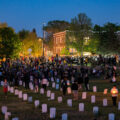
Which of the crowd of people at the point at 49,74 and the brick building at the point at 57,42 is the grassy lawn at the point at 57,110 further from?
the brick building at the point at 57,42

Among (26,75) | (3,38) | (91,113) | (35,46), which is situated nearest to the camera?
(91,113)

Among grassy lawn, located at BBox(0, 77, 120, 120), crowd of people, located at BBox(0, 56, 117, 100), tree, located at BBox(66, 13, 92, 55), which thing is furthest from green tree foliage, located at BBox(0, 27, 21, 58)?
grassy lawn, located at BBox(0, 77, 120, 120)

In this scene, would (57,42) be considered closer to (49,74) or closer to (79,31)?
(79,31)

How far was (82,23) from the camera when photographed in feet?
→ 202

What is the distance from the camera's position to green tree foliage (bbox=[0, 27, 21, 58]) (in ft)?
187

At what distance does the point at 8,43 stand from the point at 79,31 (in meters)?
14.6

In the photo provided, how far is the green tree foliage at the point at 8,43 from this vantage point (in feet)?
187

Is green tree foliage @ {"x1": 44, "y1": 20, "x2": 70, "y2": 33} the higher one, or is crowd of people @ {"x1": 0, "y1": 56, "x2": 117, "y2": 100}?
green tree foliage @ {"x1": 44, "y1": 20, "x2": 70, "y2": 33}

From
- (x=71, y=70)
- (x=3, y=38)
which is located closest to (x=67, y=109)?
(x=71, y=70)

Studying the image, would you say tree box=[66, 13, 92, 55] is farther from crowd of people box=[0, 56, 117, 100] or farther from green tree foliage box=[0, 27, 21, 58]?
crowd of people box=[0, 56, 117, 100]

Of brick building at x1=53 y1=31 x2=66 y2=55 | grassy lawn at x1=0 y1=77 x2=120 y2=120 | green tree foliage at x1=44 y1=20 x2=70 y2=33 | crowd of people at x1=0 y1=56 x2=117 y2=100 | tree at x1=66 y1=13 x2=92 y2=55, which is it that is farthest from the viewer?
green tree foliage at x1=44 y1=20 x2=70 y2=33

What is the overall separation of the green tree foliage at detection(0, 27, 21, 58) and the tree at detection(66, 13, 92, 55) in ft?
37.6

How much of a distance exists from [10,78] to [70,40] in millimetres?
34172

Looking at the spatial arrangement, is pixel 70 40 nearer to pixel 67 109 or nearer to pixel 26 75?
pixel 26 75
